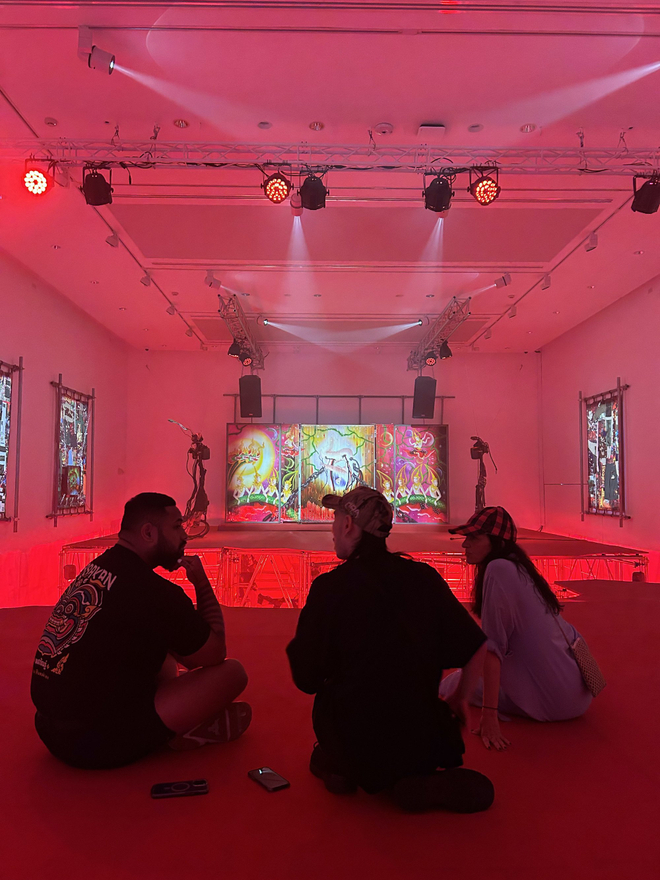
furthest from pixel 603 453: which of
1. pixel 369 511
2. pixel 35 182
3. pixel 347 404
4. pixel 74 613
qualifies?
pixel 74 613

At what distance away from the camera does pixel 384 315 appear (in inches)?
422

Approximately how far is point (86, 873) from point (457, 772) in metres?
1.13

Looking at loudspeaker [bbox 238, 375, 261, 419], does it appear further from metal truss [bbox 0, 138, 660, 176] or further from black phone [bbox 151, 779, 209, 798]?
black phone [bbox 151, 779, 209, 798]

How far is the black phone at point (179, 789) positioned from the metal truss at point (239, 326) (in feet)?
26.9

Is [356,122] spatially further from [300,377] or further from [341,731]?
[300,377]

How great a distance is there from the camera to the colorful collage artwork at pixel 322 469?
12.6 metres

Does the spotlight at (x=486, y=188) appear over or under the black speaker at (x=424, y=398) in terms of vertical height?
over

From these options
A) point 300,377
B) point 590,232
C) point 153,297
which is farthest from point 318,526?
point 590,232

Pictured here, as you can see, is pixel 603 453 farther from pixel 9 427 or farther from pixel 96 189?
pixel 9 427

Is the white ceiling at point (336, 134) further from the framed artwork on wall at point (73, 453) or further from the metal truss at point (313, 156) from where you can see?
the framed artwork on wall at point (73, 453)

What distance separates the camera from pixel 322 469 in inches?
500

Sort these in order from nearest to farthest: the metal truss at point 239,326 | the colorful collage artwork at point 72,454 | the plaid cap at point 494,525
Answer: the plaid cap at point 494,525 < the colorful collage artwork at point 72,454 < the metal truss at point 239,326

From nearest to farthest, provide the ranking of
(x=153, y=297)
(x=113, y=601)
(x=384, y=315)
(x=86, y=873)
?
(x=86, y=873) < (x=113, y=601) < (x=153, y=297) < (x=384, y=315)

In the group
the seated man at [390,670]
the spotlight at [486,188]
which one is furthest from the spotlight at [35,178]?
the seated man at [390,670]
